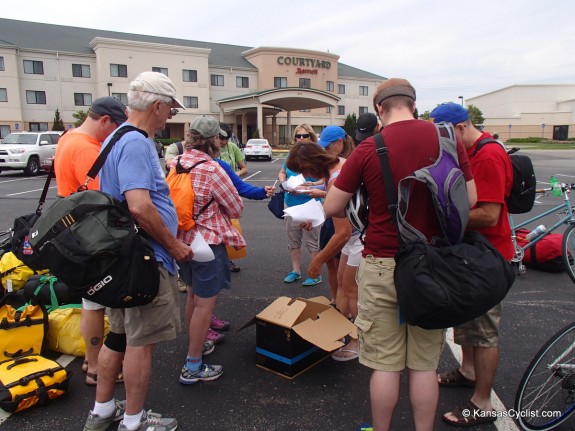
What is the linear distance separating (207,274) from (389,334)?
55.6 inches

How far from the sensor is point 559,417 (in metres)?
2.50

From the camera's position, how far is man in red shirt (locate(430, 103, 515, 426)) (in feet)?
8.05

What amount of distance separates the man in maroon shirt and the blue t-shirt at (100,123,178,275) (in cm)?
99

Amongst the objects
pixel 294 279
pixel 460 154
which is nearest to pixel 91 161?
pixel 460 154

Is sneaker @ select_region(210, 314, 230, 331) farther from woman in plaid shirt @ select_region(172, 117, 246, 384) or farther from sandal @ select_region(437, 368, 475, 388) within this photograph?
sandal @ select_region(437, 368, 475, 388)

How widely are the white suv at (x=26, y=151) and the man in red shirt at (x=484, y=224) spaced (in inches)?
720

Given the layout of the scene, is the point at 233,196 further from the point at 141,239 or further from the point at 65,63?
the point at 65,63

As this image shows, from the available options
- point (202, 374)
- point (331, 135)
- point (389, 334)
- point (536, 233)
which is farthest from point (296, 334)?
point (536, 233)

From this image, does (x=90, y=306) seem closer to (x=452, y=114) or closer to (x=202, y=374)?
(x=202, y=374)

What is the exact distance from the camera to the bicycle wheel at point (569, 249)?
16.2 feet

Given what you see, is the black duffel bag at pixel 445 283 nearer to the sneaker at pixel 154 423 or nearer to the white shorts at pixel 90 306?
the sneaker at pixel 154 423

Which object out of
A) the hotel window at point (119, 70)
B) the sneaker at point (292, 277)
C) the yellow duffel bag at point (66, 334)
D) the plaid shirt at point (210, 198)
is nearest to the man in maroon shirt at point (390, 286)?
the plaid shirt at point (210, 198)

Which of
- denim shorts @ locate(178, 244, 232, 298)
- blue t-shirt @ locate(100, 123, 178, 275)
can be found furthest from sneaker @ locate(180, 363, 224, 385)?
blue t-shirt @ locate(100, 123, 178, 275)

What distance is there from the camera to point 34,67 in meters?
40.9
